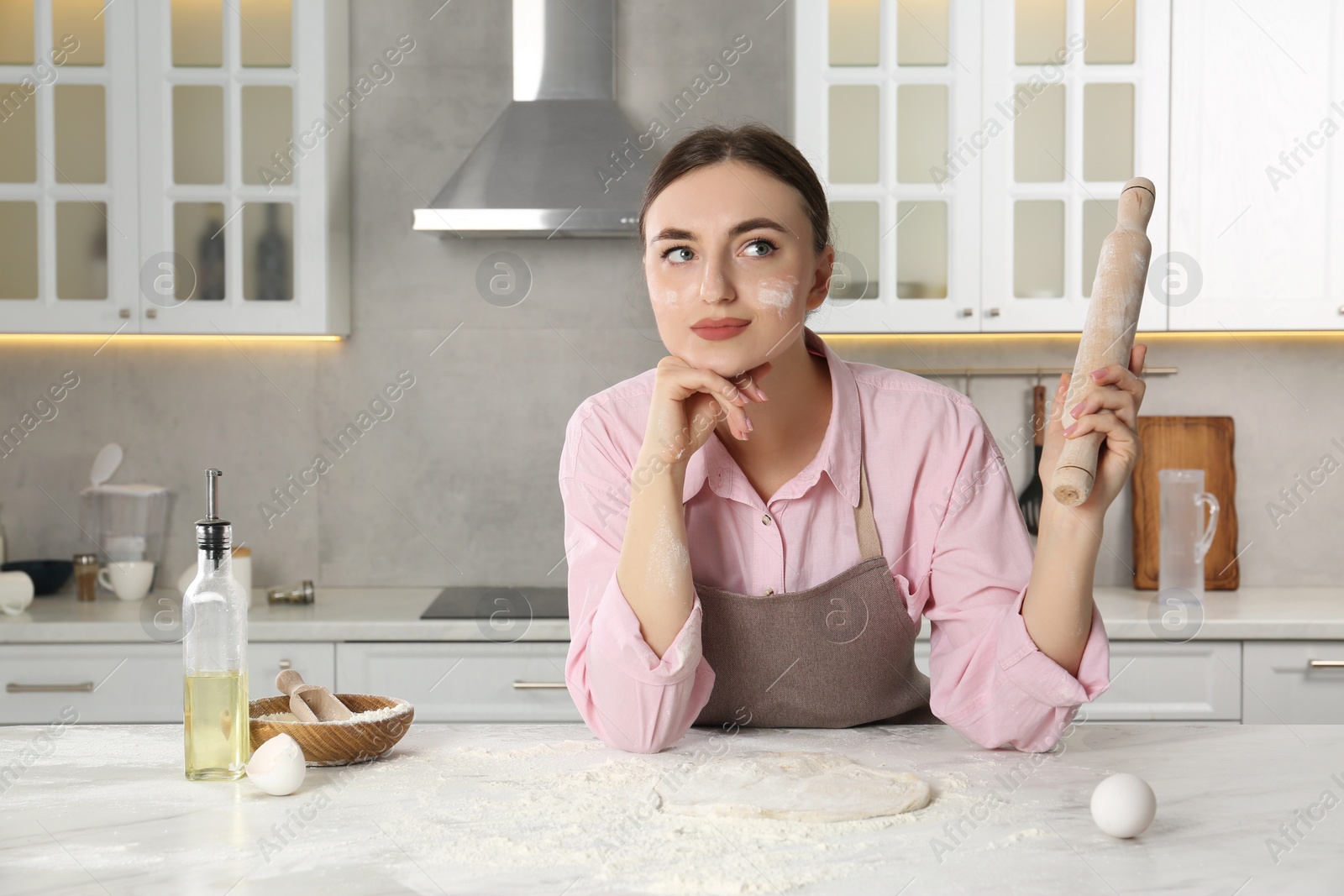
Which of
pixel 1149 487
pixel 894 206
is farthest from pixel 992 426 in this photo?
pixel 894 206

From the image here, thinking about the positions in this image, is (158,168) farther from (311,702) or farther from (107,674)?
(311,702)

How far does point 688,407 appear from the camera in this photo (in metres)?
1.26

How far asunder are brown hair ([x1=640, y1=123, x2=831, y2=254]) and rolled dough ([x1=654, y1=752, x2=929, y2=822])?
633 mm

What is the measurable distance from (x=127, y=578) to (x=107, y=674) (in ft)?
1.25

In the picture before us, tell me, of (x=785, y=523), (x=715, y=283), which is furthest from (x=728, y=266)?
(x=785, y=523)

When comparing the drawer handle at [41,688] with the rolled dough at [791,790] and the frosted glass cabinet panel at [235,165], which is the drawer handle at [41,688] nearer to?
the frosted glass cabinet panel at [235,165]

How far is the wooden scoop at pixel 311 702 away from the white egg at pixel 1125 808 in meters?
0.72

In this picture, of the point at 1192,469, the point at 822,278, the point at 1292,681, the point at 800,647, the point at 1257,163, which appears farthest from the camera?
the point at 1192,469

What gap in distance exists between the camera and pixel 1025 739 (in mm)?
1144

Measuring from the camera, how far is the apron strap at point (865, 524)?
4.46ft

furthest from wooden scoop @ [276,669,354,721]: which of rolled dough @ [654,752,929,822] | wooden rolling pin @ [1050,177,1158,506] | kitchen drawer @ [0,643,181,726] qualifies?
kitchen drawer @ [0,643,181,726]

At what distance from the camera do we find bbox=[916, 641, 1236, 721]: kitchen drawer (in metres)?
2.27

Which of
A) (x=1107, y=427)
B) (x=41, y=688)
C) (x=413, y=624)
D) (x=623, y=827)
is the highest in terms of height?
(x=1107, y=427)

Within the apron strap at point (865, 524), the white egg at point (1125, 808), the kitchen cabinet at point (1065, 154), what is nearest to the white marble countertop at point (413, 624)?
the kitchen cabinet at point (1065, 154)
